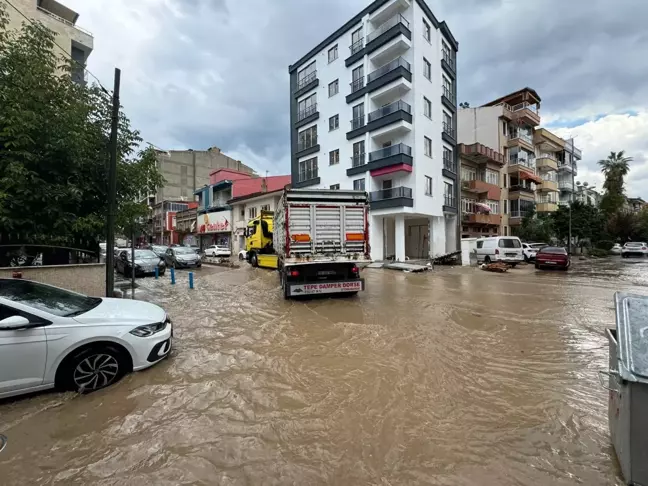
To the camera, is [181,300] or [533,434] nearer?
[533,434]

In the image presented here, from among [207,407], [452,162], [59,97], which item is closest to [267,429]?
[207,407]

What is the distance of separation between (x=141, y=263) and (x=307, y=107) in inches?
864

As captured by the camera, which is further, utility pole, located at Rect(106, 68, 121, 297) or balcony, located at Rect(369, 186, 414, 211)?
balcony, located at Rect(369, 186, 414, 211)

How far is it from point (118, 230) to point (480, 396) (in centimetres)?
991

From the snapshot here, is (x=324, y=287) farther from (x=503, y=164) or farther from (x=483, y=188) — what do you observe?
(x=503, y=164)

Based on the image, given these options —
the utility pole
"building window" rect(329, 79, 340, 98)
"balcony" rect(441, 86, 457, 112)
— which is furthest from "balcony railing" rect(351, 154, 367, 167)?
the utility pole

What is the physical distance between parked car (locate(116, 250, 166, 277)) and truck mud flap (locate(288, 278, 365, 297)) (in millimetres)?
11497

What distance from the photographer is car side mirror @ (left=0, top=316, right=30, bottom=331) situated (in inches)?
138

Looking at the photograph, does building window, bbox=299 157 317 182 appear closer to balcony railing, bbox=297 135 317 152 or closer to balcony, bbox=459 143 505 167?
balcony railing, bbox=297 135 317 152

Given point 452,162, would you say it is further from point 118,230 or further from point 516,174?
point 118,230

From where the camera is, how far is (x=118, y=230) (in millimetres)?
9523

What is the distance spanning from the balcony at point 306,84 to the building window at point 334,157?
728 centimetres

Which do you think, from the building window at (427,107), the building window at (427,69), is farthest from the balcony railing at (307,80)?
the building window at (427,107)

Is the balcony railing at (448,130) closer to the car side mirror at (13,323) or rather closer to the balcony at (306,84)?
the balcony at (306,84)
